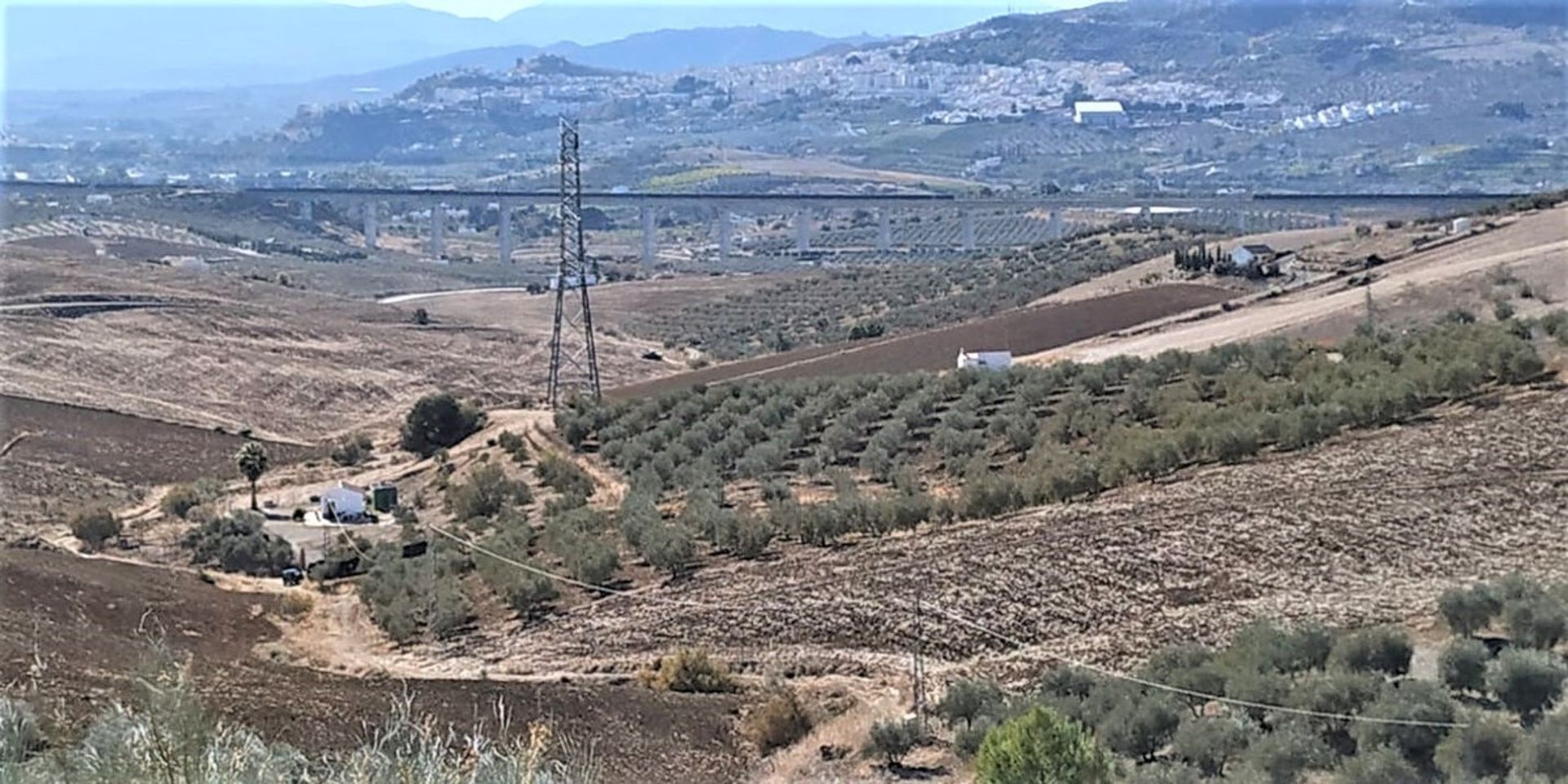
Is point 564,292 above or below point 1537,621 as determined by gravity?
below

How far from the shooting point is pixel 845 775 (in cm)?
1583

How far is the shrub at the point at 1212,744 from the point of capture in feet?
45.4

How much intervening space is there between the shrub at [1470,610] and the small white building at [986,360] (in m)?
20.9

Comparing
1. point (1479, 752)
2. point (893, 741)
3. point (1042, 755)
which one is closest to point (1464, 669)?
point (1479, 752)

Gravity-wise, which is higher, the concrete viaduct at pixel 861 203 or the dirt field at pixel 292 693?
the dirt field at pixel 292 693

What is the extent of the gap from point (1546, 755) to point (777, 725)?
22.2ft

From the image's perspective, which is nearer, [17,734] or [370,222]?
[17,734]

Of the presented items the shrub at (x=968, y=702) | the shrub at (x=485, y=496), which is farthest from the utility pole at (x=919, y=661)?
the shrub at (x=485, y=496)

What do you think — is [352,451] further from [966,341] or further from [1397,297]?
[1397,297]

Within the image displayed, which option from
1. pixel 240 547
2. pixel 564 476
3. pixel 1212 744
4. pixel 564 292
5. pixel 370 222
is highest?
pixel 1212 744

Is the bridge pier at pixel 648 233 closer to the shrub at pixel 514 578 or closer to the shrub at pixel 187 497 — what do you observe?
the shrub at pixel 187 497

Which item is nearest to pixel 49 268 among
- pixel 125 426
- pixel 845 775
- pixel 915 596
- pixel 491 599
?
pixel 125 426

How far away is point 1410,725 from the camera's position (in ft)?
45.0

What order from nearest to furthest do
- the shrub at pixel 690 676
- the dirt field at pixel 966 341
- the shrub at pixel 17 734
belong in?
the shrub at pixel 17 734 < the shrub at pixel 690 676 < the dirt field at pixel 966 341
